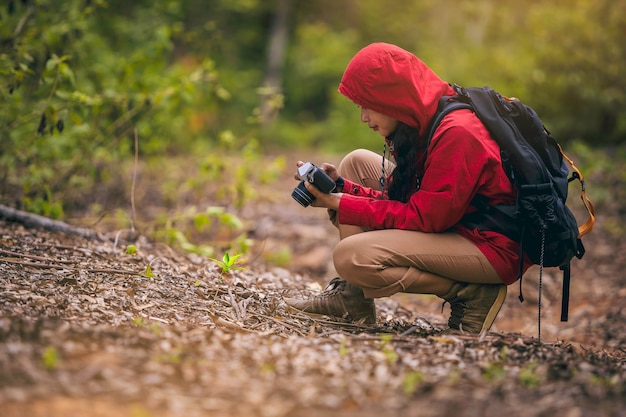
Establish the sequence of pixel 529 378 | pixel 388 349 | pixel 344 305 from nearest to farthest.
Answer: pixel 529 378 → pixel 388 349 → pixel 344 305

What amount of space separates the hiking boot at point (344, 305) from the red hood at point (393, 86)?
39.2 inches

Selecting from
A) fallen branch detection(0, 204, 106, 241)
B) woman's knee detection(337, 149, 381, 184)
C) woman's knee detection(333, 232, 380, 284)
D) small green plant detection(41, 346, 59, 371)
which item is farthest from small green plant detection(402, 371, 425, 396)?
fallen branch detection(0, 204, 106, 241)

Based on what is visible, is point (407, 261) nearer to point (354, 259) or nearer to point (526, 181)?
point (354, 259)

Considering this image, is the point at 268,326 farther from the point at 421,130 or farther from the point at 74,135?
the point at 74,135

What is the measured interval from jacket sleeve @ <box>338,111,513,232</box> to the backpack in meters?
0.06

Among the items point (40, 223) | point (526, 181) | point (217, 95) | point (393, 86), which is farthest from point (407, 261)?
point (217, 95)

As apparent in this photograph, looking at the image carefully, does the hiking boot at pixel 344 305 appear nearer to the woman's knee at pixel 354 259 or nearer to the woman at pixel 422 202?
the woman at pixel 422 202

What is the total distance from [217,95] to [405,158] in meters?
3.58

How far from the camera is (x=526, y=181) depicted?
3.19 meters

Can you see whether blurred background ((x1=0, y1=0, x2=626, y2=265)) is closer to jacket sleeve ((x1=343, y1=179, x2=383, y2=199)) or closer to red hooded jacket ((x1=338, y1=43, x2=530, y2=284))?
jacket sleeve ((x1=343, y1=179, x2=383, y2=199))

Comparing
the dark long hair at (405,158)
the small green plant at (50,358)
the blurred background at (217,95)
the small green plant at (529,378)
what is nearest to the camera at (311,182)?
the dark long hair at (405,158)

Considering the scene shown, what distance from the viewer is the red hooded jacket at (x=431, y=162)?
3.14m

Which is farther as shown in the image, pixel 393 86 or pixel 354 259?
pixel 354 259

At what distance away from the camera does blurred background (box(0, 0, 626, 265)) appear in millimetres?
5812
